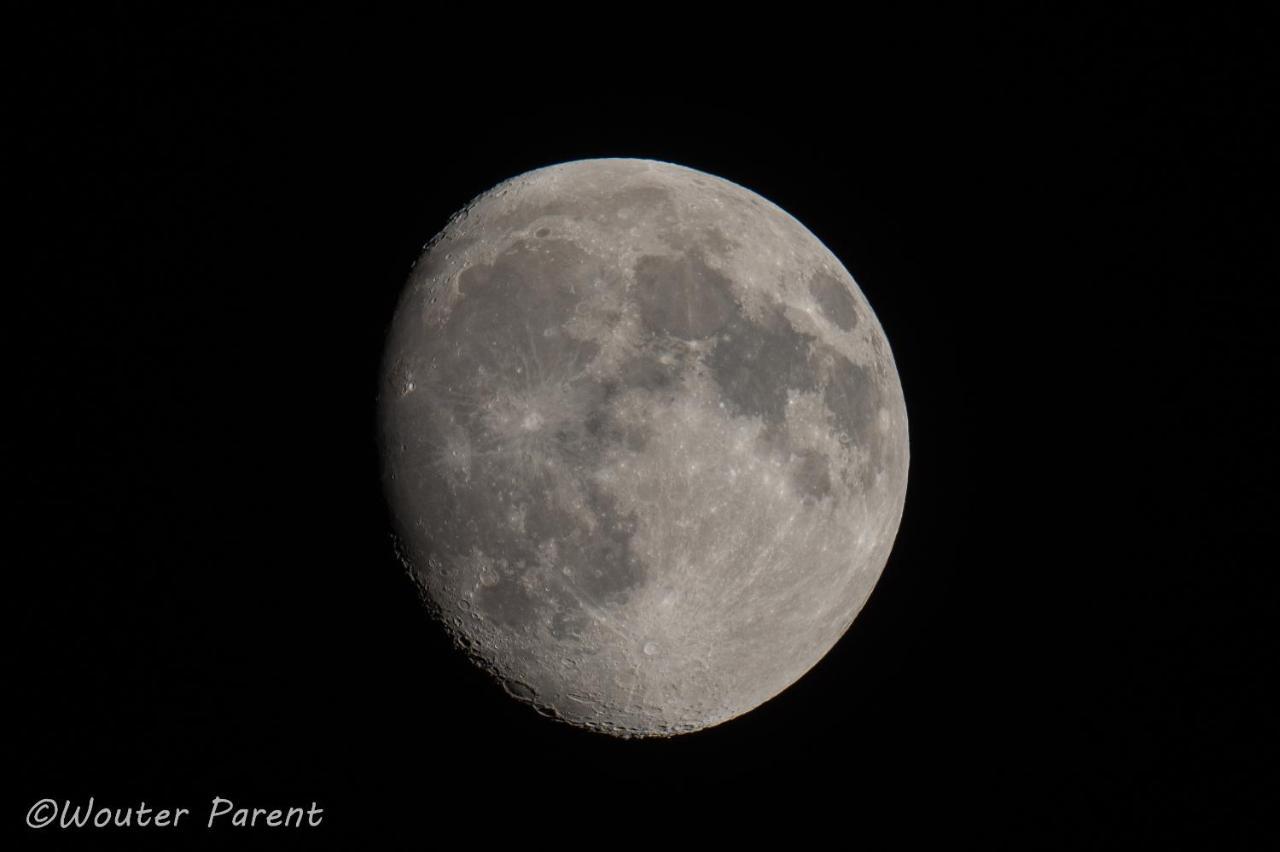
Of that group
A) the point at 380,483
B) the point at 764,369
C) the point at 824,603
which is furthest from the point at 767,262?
the point at 380,483

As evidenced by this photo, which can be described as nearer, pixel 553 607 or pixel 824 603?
pixel 553 607

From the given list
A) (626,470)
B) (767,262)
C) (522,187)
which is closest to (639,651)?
(626,470)

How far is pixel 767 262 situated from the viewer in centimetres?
366

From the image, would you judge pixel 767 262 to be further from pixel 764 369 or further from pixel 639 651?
pixel 639 651

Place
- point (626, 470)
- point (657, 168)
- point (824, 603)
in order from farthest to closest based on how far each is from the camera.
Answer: point (657, 168) → point (824, 603) → point (626, 470)

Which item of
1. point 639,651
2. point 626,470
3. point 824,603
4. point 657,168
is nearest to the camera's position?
point 626,470

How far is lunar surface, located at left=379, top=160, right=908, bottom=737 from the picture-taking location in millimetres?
3271

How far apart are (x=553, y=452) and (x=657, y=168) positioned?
153 cm

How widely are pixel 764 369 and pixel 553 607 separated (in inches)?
48.2

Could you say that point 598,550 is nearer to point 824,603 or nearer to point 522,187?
point 824,603

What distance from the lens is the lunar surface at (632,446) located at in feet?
10.7

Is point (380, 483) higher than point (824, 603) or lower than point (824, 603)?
higher

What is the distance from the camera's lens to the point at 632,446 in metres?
3.24

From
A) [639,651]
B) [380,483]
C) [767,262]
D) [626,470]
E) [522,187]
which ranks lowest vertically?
[639,651]
